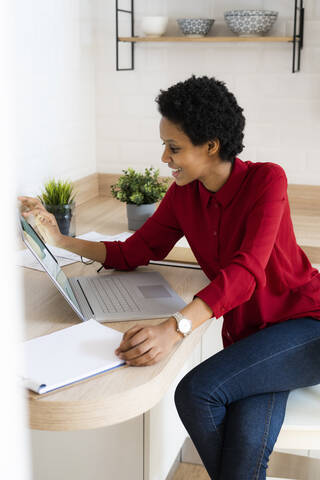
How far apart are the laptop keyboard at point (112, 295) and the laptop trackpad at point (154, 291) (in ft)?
0.13

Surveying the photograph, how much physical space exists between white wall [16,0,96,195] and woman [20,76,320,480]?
59 cm

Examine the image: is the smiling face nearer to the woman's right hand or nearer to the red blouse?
the red blouse

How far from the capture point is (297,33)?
7.58 feet

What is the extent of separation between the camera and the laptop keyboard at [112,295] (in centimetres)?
128

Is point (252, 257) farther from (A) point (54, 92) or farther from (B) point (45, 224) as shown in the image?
(A) point (54, 92)

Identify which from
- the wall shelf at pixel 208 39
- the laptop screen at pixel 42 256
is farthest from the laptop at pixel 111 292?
the wall shelf at pixel 208 39

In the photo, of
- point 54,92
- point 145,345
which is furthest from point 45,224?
point 54,92

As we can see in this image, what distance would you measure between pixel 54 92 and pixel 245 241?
1259 mm

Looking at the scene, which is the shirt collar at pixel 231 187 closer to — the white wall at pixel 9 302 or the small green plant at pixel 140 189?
the small green plant at pixel 140 189

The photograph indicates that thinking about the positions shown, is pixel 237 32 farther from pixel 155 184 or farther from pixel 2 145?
pixel 2 145

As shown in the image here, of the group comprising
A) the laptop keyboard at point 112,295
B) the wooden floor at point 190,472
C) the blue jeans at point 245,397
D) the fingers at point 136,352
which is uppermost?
the fingers at point 136,352

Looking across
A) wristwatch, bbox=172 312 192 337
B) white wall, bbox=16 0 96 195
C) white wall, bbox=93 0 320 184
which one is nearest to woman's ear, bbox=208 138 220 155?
wristwatch, bbox=172 312 192 337

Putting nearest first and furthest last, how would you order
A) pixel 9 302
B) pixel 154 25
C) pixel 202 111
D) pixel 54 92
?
pixel 9 302 < pixel 202 111 < pixel 54 92 < pixel 154 25

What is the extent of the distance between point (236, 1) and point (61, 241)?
144cm
